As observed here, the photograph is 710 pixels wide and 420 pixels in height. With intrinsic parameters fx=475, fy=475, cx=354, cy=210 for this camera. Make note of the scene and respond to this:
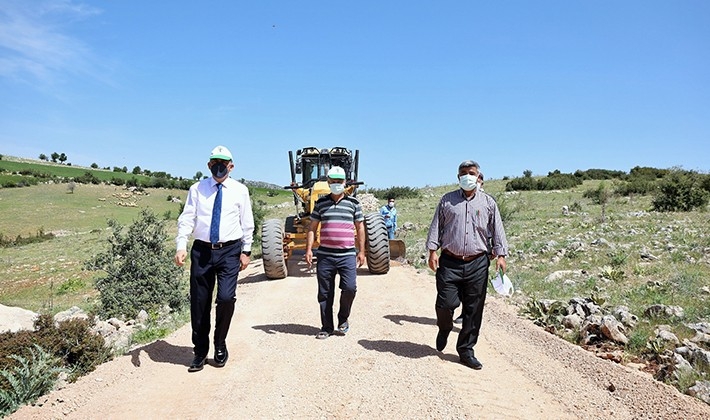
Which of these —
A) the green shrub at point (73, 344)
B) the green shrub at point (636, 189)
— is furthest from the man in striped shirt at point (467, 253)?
the green shrub at point (636, 189)

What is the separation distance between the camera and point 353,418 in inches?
145

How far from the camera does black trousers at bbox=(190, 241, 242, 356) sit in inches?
188

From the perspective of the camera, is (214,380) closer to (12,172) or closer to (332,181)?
(332,181)

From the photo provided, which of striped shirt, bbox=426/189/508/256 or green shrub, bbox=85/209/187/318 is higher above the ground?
striped shirt, bbox=426/189/508/256

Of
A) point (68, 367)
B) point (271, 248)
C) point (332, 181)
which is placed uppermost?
point (332, 181)

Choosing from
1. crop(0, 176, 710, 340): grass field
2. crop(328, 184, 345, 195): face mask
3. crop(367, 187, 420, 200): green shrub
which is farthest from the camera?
crop(367, 187, 420, 200): green shrub

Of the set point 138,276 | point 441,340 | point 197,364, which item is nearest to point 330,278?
point 441,340

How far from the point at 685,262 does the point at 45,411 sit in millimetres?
11199

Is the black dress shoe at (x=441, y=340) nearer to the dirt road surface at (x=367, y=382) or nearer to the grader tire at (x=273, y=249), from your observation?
the dirt road surface at (x=367, y=382)

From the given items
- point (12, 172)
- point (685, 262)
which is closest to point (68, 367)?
point (685, 262)

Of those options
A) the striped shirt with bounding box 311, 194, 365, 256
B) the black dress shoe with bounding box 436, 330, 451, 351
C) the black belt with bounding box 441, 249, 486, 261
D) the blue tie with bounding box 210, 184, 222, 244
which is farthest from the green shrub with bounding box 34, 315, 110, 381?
the black belt with bounding box 441, 249, 486, 261

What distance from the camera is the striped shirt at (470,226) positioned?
487cm

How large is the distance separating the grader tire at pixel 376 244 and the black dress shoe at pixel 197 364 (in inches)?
224

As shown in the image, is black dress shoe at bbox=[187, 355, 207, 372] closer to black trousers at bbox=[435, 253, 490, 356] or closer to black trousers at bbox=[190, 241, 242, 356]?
black trousers at bbox=[190, 241, 242, 356]
